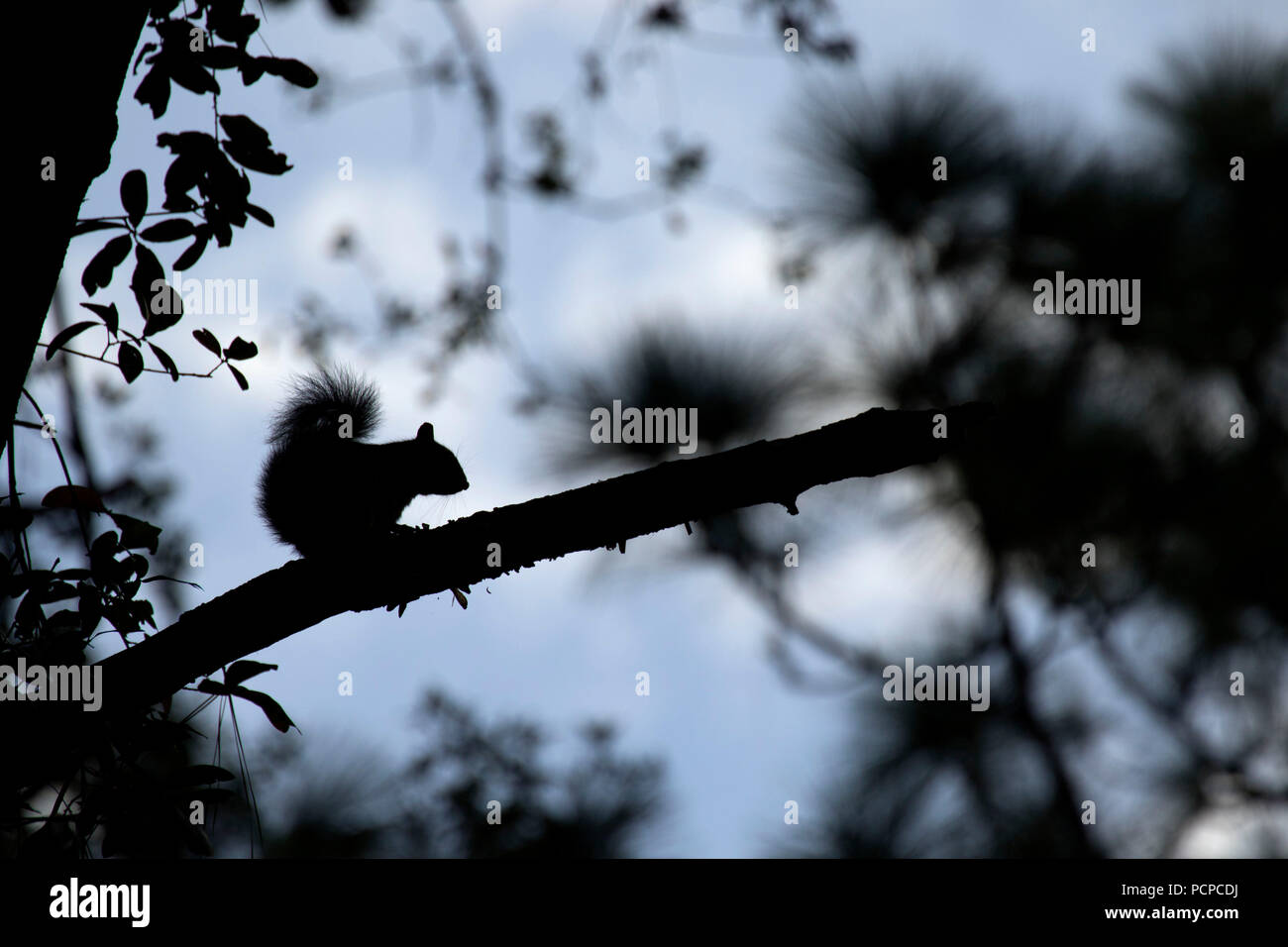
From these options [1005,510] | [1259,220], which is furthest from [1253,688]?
[1259,220]

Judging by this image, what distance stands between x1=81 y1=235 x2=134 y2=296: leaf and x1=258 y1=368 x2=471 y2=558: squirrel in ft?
2.31

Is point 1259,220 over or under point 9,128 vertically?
over

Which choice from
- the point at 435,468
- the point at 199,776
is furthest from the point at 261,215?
the point at 435,468

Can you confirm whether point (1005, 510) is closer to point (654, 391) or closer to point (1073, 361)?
point (1073, 361)

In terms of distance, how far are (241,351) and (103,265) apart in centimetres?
A: 25

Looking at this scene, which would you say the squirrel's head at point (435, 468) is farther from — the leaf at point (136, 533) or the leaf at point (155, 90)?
the leaf at point (155, 90)

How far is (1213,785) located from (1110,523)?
56.0 inches

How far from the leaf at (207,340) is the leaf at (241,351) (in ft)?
0.03

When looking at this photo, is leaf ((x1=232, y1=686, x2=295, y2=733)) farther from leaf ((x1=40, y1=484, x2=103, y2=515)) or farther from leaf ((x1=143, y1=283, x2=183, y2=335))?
leaf ((x1=143, y1=283, x2=183, y2=335))

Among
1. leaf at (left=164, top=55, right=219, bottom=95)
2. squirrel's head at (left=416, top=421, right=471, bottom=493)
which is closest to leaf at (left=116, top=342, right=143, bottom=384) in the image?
leaf at (left=164, top=55, right=219, bottom=95)

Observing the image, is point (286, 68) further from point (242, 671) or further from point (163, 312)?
point (242, 671)
